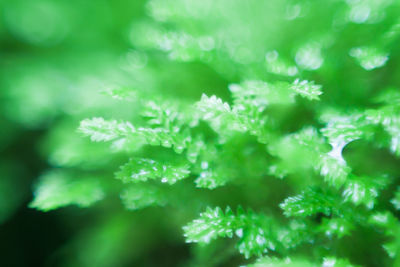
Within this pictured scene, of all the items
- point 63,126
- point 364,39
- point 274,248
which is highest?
point 63,126

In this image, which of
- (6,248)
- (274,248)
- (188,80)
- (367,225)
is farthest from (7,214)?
(367,225)

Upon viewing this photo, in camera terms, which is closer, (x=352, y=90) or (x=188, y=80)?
(x=352, y=90)

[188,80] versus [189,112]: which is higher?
[188,80]

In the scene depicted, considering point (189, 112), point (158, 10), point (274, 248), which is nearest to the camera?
point (274, 248)

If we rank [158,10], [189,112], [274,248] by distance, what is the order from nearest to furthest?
[274,248]
[189,112]
[158,10]

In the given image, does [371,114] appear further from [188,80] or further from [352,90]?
[188,80]

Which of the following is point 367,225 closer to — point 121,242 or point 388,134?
point 388,134

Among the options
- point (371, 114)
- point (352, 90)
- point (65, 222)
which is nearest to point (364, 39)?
point (352, 90)
